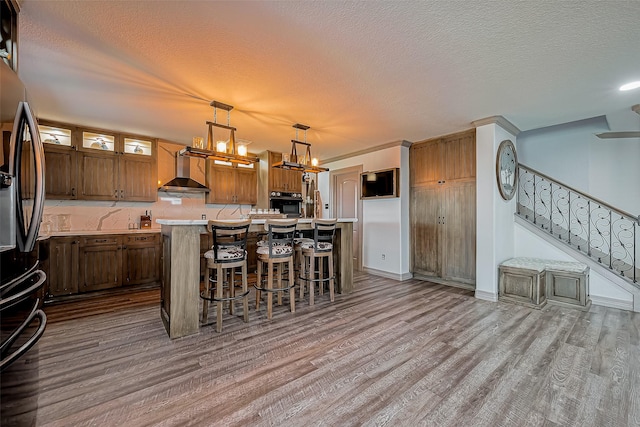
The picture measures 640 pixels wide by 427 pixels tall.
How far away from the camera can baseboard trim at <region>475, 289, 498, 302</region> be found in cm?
371

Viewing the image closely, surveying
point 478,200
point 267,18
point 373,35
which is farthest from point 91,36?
point 478,200

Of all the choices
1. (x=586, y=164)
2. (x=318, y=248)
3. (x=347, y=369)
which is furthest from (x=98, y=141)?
(x=586, y=164)

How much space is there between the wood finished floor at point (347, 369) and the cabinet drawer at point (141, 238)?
3.89 ft

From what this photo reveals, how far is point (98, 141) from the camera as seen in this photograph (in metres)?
4.27

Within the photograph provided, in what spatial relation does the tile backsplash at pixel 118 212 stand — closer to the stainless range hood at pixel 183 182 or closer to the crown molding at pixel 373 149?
the stainless range hood at pixel 183 182

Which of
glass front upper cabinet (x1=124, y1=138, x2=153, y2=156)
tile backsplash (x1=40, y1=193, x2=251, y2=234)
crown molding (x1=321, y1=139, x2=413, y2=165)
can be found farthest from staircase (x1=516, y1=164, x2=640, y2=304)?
glass front upper cabinet (x1=124, y1=138, x2=153, y2=156)

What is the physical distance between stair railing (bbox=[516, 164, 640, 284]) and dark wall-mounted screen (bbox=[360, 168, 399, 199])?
212 cm

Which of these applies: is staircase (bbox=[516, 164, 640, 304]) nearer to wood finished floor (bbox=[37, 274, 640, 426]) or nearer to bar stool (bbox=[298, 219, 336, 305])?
wood finished floor (bbox=[37, 274, 640, 426])

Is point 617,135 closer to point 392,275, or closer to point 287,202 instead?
point 392,275

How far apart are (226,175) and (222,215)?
33.4 inches

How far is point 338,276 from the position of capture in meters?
4.04

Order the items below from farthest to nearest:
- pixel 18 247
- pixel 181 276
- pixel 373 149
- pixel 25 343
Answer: pixel 373 149
pixel 181 276
pixel 18 247
pixel 25 343

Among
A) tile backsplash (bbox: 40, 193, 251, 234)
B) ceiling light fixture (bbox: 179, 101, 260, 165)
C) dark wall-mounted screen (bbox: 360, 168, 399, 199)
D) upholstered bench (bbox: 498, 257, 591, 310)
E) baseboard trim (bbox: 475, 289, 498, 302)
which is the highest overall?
ceiling light fixture (bbox: 179, 101, 260, 165)

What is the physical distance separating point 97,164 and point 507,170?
21.2 feet
